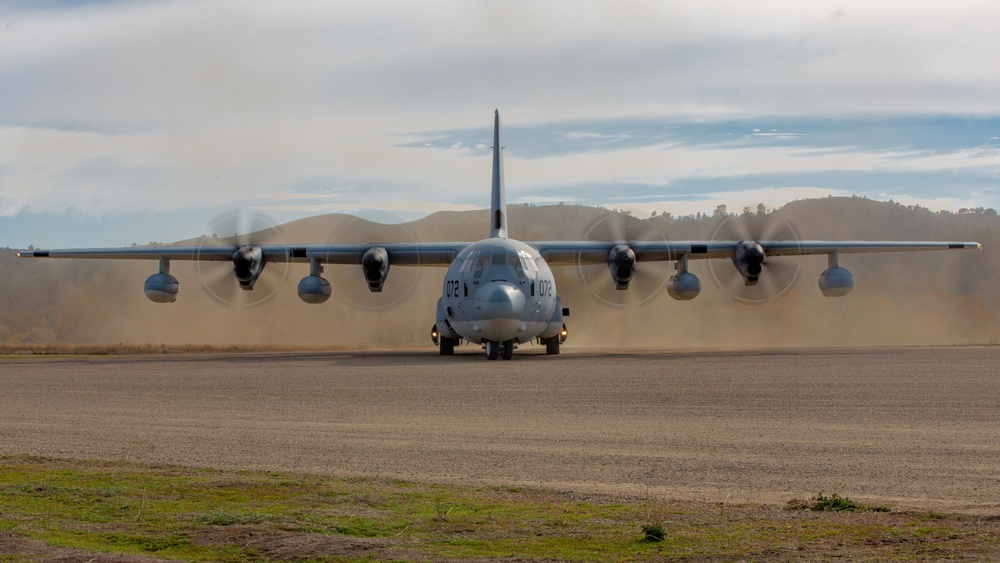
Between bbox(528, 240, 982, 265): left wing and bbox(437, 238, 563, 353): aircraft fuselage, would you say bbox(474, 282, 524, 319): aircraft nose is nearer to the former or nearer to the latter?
bbox(437, 238, 563, 353): aircraft fuselage

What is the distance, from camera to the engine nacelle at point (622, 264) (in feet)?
140

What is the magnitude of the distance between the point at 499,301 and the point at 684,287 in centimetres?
1062

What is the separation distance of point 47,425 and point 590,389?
11.7m

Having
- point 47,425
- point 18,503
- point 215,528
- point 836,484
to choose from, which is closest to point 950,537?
point 836,484

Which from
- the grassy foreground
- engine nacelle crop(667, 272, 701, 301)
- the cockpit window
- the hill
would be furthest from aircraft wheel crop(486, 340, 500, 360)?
the grassy foreground

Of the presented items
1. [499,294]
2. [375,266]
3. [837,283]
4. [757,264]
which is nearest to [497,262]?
[499,294]

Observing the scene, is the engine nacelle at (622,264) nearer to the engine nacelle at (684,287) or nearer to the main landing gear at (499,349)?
the engine nacelle at (684,287)

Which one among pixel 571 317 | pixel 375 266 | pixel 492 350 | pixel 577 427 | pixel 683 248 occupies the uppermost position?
pixel 683 248

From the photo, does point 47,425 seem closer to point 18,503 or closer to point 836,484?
point 18,503

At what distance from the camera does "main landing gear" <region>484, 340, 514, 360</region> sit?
37.8 metres

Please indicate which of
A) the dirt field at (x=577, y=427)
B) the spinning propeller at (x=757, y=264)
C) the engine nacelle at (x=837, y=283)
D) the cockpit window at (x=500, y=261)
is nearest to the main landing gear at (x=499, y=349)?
the cockpit window at (x=500, y=261)

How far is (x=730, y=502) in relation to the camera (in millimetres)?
10086

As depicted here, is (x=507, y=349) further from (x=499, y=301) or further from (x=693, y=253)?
(x=693, y=253)

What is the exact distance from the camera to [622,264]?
140 ft
